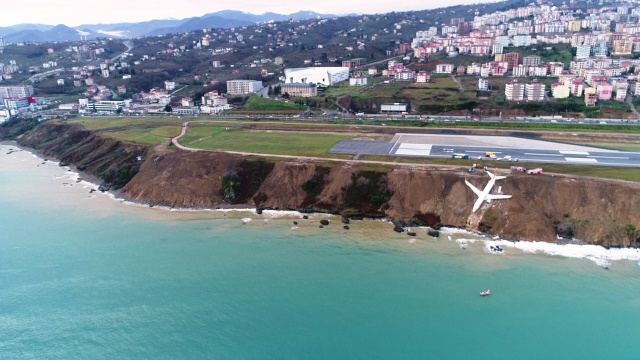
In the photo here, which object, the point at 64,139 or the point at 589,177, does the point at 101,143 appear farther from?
the point at 589,177

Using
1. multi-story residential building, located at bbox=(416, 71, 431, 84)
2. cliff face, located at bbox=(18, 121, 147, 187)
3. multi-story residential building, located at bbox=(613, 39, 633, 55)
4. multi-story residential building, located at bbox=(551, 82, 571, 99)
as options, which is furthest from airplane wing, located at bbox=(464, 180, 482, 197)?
multi-story residential building, located at bbox=(613, 39, 633, 55)

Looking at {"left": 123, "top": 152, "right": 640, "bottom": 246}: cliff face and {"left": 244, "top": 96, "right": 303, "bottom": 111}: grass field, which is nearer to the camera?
{"left": 123, "top": 152, "right": 640, "bottom": 246}: cliff face

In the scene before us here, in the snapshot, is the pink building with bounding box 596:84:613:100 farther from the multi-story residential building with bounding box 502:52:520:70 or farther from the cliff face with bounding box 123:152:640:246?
the cliff face with bounding box 123:152:640:246

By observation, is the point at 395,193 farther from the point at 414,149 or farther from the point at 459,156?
the point at 414,149

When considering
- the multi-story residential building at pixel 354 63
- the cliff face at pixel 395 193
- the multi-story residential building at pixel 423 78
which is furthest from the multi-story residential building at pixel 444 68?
the cliff face at pixel 395 193

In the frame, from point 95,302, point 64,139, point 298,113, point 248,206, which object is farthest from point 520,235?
point 64,139

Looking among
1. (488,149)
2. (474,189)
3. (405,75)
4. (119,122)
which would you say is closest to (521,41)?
(405,75)

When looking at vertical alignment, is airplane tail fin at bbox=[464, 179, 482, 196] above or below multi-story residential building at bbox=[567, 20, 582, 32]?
below
